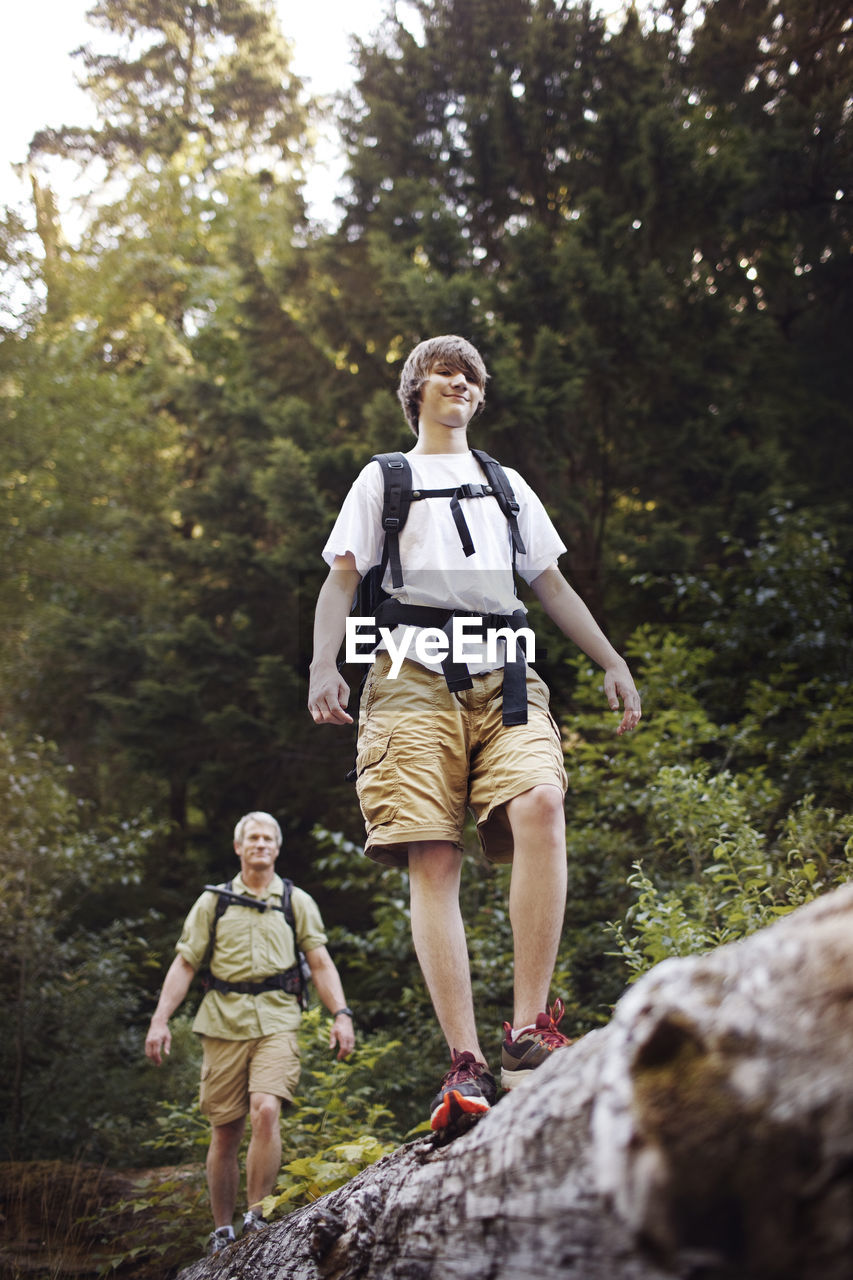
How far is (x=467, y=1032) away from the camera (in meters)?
2.36

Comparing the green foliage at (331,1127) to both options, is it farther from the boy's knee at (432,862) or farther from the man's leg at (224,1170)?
the boy's knee at (432,862)

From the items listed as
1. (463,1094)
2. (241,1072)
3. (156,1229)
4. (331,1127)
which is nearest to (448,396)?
(463,1094)

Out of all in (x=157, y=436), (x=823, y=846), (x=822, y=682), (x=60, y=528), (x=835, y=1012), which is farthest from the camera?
(x=157, y=436)

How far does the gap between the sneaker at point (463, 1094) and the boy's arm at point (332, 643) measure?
87cm

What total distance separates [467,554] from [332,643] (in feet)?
1.50

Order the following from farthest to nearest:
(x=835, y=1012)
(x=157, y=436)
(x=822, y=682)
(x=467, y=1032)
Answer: (x=157, y=436), (x=822, y=682), (x=467, y=1032), (x=835, y=1012)

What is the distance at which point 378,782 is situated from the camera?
2.54m

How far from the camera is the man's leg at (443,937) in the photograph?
238cm

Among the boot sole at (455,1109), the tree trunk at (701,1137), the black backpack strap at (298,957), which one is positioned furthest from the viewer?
the black backpack strap at (298,957)

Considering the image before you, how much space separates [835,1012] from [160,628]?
11666mm

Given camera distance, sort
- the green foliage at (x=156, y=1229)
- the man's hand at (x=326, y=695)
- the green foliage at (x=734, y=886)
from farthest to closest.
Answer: the green foliage at (x=156, y=1229) → the green foliage at (x=734, y=886) → the man's hand at (x=326, y=695)

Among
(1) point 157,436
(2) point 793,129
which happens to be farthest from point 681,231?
(1) point 157,436

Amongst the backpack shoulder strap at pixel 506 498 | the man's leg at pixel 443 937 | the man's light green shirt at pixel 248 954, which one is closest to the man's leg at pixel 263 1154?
the man's light green shirt at pixel 248 954

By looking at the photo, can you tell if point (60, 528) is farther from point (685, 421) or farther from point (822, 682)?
point (822, 682)
